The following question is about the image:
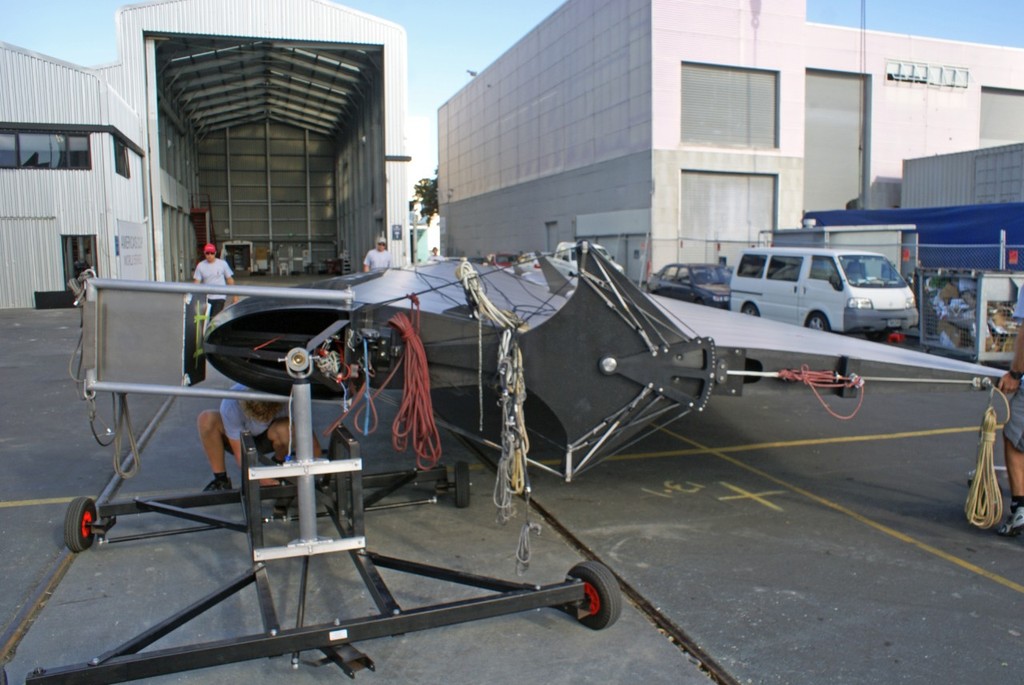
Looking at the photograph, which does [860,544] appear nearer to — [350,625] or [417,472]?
[417,472]

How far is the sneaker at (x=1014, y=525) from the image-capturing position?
5191 millimetres

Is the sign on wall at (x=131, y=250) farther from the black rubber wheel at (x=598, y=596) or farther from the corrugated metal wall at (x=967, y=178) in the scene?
the corrugated metal wall at (x=967, y=178)

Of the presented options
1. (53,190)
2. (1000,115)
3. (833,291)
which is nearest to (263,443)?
(833,291)

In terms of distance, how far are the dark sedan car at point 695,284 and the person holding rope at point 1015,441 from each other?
49.3 ft

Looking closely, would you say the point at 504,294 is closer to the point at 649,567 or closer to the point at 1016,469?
the point at 649,567

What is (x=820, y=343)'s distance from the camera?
6625 millimetres

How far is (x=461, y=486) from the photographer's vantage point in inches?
232

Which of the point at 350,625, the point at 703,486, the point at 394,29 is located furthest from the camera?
the point at 394,29

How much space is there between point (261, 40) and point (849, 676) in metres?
27.4

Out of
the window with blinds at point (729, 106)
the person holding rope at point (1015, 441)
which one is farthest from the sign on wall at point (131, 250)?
the person holding rope at point (1015, 441)

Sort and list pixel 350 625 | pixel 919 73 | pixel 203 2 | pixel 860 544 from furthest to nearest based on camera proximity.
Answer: pixel 919 73 → pixel 203 2 → pixel 860 544 → pixel 350 625

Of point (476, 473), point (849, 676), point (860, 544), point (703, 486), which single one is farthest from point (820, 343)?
point (849, 676)

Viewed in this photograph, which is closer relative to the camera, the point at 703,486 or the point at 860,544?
the point at 860,544

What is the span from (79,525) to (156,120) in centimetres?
2728
